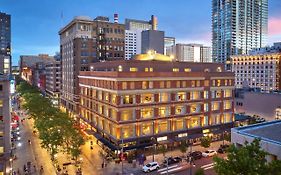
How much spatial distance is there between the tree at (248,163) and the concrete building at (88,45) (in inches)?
3264

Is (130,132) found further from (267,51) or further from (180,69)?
(267,51)

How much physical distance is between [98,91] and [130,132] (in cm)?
1766

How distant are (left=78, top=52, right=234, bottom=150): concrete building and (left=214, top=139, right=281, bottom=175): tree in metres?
37.2

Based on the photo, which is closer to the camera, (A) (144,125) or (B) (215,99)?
(A) (144,125)

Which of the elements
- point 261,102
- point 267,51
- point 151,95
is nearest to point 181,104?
point 151,95

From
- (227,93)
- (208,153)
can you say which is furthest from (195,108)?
(227,93)

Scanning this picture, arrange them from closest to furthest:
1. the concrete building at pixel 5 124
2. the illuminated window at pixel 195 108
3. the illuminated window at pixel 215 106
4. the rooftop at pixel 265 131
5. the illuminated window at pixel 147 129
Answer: the rooftop at pixel 265 131, the concrete building at pixel 5 124, the illuminated window at pixel 147 129, the illuminated window at pixel 195 108, the illuminated window at pixel 215 106

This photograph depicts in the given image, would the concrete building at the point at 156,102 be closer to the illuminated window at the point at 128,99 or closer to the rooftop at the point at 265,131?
the illuminated window at the point at 128,99

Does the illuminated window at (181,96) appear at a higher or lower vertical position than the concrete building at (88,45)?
lower

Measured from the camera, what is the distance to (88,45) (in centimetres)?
10425

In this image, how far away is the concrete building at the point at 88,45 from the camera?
339 ft

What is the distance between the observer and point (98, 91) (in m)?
74.1

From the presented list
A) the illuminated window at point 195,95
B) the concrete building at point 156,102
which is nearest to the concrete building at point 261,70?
the concrete building at point 156,102

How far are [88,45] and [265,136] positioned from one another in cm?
8189
